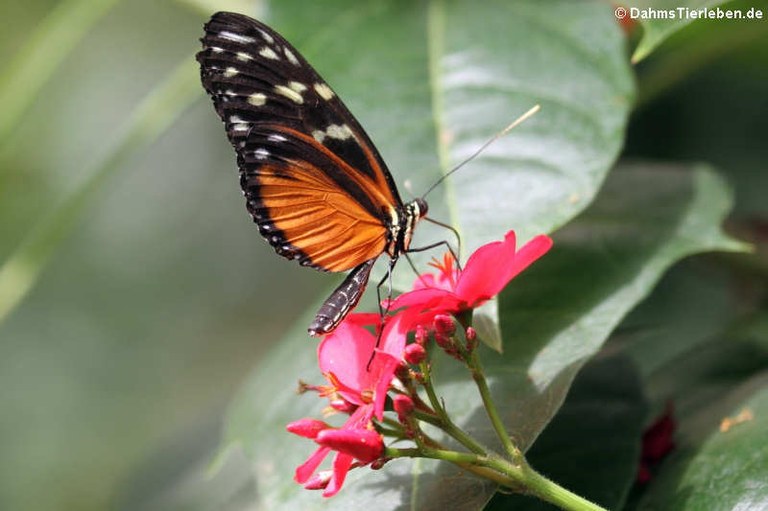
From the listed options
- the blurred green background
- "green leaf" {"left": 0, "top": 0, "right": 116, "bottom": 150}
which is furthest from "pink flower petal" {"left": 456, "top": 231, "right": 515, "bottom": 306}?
the blurred green background

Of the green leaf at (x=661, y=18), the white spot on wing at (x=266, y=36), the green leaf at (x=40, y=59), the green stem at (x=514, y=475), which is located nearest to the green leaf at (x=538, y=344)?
the green stem at (x=514, y=475)

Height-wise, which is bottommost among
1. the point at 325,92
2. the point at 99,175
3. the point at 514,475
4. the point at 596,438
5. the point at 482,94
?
the point at 596,438

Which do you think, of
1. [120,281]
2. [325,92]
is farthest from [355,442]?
[120,281]

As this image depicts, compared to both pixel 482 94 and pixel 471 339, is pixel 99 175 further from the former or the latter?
pixel 471 339

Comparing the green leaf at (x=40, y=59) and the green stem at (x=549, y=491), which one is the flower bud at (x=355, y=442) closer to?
the green stem at (x=549, y=491)

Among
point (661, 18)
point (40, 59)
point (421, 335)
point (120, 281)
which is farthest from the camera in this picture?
point (120, 281)

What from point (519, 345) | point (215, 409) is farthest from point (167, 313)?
point (519, 345)
